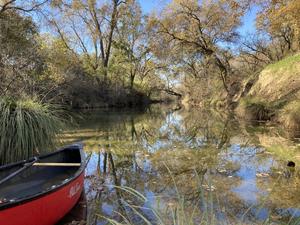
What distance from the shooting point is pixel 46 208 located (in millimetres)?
3695

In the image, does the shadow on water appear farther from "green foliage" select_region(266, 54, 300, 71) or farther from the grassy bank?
"green foliage" select_region(266, 54, 300, 71)

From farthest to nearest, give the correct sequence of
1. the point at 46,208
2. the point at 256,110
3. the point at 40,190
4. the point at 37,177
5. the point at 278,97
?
the point at 256,110, the point at 278,97, the point at 37,177, the point at 40,190, the point at 46,208

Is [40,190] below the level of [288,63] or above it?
below

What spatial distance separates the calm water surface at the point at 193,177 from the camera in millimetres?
4012

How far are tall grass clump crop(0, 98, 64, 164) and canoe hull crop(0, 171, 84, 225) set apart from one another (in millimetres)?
1600

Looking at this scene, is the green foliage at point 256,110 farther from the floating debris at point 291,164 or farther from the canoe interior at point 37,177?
the canoe interior at point 37,177

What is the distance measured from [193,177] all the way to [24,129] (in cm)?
306

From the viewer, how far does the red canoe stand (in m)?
3.27

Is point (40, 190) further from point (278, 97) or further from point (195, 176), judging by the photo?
point (278, 97)

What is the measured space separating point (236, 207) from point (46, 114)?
12.2 ft

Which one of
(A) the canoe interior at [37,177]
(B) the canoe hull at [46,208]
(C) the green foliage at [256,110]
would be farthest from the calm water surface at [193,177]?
(C) the green foliage at [256,110]

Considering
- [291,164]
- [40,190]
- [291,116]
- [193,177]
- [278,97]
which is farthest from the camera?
[278,97]

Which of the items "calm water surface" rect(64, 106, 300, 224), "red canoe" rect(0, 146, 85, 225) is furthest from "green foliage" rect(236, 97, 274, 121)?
"red canoe" rect(0, 146, 85, 225)

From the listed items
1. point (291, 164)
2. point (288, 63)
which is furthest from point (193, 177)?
point (288, 63)
